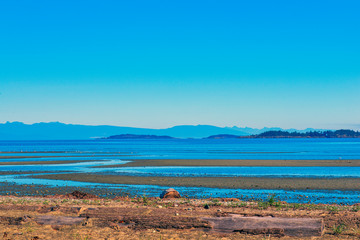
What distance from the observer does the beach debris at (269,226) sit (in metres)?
12.3

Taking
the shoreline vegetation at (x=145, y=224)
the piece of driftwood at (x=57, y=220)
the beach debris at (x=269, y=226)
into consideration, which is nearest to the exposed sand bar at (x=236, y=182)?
the shoreline vegetation at (x=145, y=224)

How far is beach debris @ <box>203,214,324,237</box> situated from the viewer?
1231 centimetres

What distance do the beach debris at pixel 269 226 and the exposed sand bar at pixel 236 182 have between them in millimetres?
15818

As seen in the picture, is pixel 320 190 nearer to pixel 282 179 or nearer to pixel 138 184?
pixel 282 179

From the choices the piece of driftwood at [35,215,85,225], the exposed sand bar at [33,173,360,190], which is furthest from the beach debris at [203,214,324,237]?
the exposed sand bar at [33,173,360,190]

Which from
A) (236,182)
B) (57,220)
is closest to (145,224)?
(57,220)

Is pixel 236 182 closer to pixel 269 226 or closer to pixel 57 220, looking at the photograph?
pixel 269 226

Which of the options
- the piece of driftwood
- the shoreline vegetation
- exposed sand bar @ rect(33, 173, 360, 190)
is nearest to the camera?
the shoreline vegetation

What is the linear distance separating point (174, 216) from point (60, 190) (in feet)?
51.5

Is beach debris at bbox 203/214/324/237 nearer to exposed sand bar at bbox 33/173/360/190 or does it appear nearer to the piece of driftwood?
the piece of driftwood

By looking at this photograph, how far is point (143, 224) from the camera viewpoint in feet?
43.6

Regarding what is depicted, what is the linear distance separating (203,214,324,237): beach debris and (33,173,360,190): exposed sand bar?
51.9 ft

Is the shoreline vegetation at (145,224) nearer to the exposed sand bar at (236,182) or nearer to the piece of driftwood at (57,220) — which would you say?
the piece of driftwood at (57,220)

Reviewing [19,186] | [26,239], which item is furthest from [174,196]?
[19,186]
